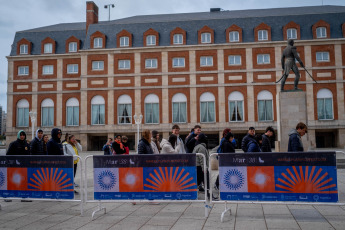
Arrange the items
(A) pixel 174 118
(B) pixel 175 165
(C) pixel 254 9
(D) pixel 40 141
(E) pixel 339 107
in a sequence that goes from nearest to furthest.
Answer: (B) pixel 175 165
(D) pixel 40 141
(E) pixel 339 107
(A) pixel 174 118
(C) pixel 254 9

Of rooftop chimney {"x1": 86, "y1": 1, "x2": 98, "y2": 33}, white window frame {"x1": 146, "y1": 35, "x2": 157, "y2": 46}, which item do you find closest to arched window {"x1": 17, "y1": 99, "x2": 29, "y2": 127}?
rooftop chimney {"x1": 86, "y1": 1, "x2": 98, "y2": 33}

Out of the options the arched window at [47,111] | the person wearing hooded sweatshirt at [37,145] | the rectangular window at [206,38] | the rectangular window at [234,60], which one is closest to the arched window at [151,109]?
the rectangular window at [206,38]

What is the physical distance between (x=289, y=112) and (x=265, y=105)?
21121mm

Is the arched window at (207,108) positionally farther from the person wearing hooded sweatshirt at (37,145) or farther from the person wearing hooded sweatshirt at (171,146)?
the person wearing hooded sweatshirt at (37,145)

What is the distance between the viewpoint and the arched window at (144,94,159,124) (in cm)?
3644

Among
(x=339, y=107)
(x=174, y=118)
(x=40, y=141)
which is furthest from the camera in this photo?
(x=174, y=118)

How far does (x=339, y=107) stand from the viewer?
34.1 m

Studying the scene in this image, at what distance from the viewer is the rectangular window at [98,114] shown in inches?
1460

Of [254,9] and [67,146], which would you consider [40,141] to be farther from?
[254,9]

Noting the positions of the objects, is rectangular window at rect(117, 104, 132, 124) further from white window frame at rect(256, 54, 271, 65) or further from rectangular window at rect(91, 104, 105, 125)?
white window frame at rect(256, 54, 271, 65)

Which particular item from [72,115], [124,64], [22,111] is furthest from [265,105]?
[22,111]

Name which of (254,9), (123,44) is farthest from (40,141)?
(254,9)

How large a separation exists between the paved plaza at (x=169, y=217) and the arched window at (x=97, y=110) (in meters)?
29.4

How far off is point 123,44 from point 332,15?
23.4 m
